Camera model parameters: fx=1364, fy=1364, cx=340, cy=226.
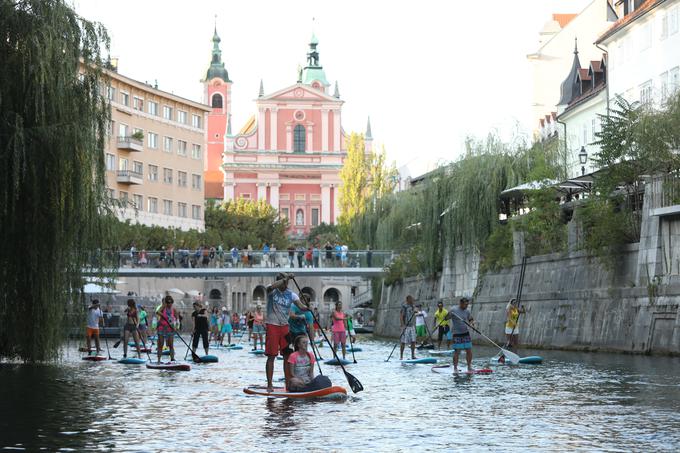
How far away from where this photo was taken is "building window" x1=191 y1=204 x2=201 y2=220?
393 ft

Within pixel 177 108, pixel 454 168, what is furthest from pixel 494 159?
pixel 177 108

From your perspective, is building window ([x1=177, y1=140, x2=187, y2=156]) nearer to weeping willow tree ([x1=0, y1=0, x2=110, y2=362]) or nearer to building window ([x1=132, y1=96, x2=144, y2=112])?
building window ([x1=132, y1=96, x2=144, y2=112])

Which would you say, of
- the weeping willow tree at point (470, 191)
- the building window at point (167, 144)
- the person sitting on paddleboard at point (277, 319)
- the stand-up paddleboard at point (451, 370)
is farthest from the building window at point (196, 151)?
the person sitting on paddleboard at point (277, 319)

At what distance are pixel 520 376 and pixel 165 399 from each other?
872 cm

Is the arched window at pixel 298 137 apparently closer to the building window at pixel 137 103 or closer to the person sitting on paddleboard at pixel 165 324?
the building window at pixel 137 103

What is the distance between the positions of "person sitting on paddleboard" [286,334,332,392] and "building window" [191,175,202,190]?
326ft

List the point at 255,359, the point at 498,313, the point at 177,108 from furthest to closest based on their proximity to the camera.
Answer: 1. the point at 177,108
2. the point at 498,313
3. the point at 255,359

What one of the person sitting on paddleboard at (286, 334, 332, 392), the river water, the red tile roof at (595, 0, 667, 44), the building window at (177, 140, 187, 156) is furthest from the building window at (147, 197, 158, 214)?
the person sitting on paddleboard at (286, 334, 332, 392)

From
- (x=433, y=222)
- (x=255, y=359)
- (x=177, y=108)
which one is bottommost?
(x=255, y=359)

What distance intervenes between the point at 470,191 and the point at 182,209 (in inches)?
2539

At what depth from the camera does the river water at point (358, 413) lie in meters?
15.1

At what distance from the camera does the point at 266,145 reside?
148500 millimetres

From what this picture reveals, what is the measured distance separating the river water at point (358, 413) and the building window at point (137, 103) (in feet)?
264

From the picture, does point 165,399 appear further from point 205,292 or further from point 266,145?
point 266,145
